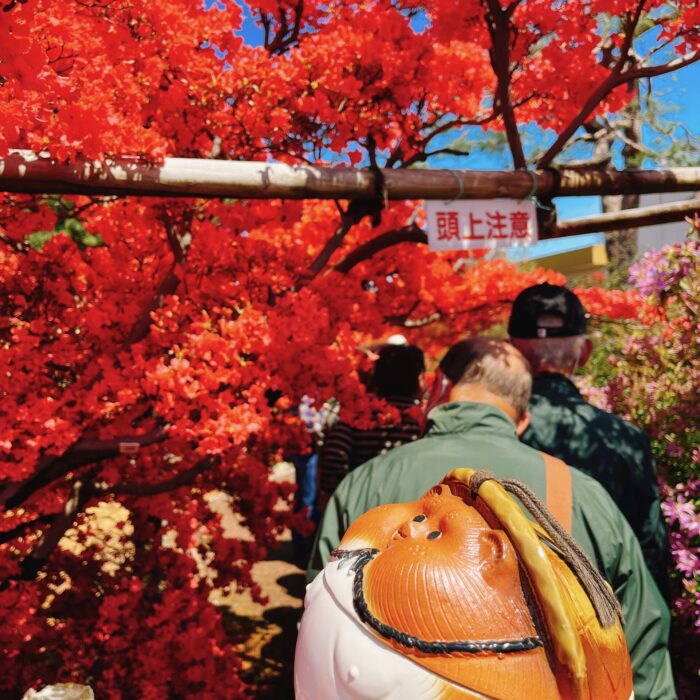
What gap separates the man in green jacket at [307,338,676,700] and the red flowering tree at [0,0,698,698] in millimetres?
981

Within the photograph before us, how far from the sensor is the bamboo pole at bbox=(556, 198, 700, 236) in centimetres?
315

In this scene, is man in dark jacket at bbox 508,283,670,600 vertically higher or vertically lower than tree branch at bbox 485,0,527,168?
A: lower

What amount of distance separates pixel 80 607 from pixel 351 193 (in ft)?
10.2

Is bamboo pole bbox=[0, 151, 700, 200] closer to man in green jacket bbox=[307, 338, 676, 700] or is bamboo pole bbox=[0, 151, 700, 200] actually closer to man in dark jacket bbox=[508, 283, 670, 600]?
man in dark jacket bbox=[508, 283, 670, 600]

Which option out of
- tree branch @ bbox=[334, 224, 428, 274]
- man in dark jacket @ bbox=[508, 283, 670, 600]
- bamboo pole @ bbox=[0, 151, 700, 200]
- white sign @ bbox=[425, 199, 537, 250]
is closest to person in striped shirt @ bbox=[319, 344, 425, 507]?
tree branch @ bbox=[334, 224, 428, 274]

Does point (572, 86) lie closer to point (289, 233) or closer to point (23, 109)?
point (289, 233)

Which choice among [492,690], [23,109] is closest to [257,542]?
[23,109]

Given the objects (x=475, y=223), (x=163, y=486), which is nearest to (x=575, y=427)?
(x=475, y=223)

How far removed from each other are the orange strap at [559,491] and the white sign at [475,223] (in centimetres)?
147

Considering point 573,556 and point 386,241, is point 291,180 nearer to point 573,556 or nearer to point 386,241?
point 386,241

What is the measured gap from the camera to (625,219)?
3270mm

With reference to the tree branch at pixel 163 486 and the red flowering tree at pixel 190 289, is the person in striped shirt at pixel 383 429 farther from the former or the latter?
the tree branch at pixel 163 486

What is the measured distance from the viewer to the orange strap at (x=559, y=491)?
1372 millimetres

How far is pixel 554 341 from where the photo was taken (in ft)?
7.91
